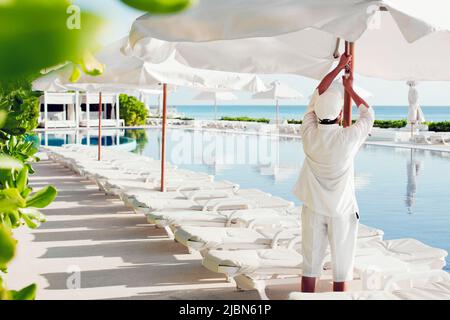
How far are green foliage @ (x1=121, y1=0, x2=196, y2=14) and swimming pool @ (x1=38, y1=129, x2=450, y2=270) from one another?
25.7ft

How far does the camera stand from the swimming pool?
926 centimetres

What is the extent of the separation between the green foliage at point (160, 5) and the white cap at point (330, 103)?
3857mm

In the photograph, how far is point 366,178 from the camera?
565 inches

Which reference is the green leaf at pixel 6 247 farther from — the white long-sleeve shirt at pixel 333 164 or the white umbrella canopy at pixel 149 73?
the white umbrella canopy at pixel 149 73

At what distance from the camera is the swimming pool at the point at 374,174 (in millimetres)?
9258

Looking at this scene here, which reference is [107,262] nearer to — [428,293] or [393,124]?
[428,293]

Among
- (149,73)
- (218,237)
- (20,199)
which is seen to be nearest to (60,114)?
(149,73)

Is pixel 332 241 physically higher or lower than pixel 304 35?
lower

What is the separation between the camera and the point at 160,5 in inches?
12.0

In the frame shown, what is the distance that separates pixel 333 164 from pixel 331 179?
0.36 ft

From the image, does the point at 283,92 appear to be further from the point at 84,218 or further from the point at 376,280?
the point at 376,280

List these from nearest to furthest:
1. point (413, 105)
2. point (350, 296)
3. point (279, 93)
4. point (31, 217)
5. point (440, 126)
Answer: point (31, 217)
point (350, 296)
point (413, 105)
point (279, 93)
point (440, 126)

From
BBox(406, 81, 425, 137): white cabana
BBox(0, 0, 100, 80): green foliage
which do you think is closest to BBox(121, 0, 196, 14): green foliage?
BBox(0, 0, 100, 80): green foliage
